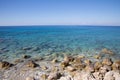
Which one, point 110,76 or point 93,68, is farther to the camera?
point 93,68

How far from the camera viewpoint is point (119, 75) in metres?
8.54

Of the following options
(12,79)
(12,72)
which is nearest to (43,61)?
(12,72)

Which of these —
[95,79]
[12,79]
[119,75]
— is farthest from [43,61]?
[119,75]

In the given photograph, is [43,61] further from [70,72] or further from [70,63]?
[70,72]

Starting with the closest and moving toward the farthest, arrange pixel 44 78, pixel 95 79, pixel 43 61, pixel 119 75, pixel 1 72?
pixel 95 79 → pixel 119 75 → pixel 44 78 → pixel 1 72 → pixel 43 61

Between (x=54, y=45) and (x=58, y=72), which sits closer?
(x=58, y=72)

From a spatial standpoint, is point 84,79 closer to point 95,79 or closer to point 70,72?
point 95,79

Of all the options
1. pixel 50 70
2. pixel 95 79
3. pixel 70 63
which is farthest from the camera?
pixel 70 63

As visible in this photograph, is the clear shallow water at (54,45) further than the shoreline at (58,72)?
Yes

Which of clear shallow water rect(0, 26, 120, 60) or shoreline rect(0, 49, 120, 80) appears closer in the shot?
shoreline rect(0, 49, 120, 80)

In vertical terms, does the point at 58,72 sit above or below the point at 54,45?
below

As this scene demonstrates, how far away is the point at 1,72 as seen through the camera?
10.4 m

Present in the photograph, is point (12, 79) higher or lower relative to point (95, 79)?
lower

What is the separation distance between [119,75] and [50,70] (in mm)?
6050
